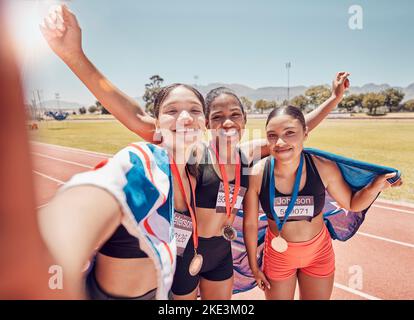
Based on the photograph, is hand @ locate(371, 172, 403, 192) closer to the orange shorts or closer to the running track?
the orange shorts

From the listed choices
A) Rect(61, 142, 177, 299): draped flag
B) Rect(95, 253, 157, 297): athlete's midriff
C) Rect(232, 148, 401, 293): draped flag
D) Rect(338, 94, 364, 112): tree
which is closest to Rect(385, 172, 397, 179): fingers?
Rect(232, 148, 401, 293): draped flag

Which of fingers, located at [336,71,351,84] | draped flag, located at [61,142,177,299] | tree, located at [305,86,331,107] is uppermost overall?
tree, located at [305,86,331,107]

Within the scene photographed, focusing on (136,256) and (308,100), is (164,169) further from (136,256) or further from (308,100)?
(308,100)

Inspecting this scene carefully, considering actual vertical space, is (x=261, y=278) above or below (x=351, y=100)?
below

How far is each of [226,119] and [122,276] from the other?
4.45 feet

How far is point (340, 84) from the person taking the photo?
2.57 meters

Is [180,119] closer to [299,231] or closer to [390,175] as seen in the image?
[299,231]

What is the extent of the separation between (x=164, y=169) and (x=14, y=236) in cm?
74

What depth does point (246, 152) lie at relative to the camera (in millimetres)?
2330

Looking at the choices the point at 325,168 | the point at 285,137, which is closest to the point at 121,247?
the point at 285,137

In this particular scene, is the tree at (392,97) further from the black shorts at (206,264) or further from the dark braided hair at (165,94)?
the dark braided hair at (165,94)

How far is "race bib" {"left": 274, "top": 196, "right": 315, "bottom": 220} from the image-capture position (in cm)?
219

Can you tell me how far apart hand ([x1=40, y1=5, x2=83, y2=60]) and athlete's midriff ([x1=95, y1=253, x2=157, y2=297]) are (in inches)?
43.8

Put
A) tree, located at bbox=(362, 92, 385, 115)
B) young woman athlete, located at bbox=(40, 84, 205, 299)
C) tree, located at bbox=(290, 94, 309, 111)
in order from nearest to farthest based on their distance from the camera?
young woman athlete, located at bbox=(40, 84, 205, 299), tree, located at bbox=(362, 92, 385, 115), tree, located at bbox=(290, 94, 309, 111)
